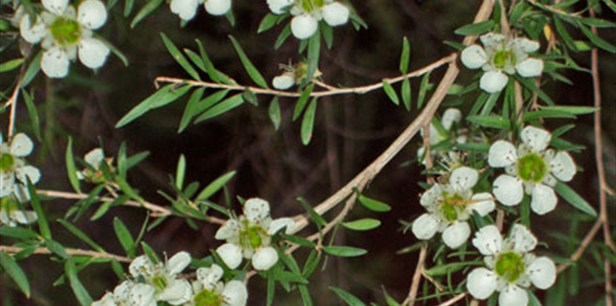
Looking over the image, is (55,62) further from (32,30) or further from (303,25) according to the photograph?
(303,25)

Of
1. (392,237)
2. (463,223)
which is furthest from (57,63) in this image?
(392,237)

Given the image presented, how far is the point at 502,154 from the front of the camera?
131cm

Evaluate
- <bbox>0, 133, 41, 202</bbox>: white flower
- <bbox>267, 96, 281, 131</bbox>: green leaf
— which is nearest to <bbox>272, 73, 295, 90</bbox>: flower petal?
<bbox>267, 96, 281, 131</bbox>: green leaf

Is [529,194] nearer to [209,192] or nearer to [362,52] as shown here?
[209,192]

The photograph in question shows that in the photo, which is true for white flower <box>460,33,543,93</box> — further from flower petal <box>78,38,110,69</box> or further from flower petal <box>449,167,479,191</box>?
flower petal <box>78,38,110,69</box>

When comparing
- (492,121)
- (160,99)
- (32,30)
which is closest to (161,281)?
(160,99)

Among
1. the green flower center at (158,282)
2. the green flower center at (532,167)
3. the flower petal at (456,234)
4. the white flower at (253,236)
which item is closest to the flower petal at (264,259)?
the white flower at (253,236)

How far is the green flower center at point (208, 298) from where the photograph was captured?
1279 millimetres

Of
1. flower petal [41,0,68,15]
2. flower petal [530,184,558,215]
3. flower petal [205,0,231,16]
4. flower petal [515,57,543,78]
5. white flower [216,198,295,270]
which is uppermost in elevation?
flower petal [205,0,231,16]

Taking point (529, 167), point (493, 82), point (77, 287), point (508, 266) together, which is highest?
point (493, 82)

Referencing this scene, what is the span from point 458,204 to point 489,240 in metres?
0.06

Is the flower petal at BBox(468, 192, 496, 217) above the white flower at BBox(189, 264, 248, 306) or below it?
above

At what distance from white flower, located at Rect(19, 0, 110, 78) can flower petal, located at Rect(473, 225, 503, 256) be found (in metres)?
0.53

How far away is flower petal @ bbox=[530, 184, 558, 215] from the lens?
4.34 ft
